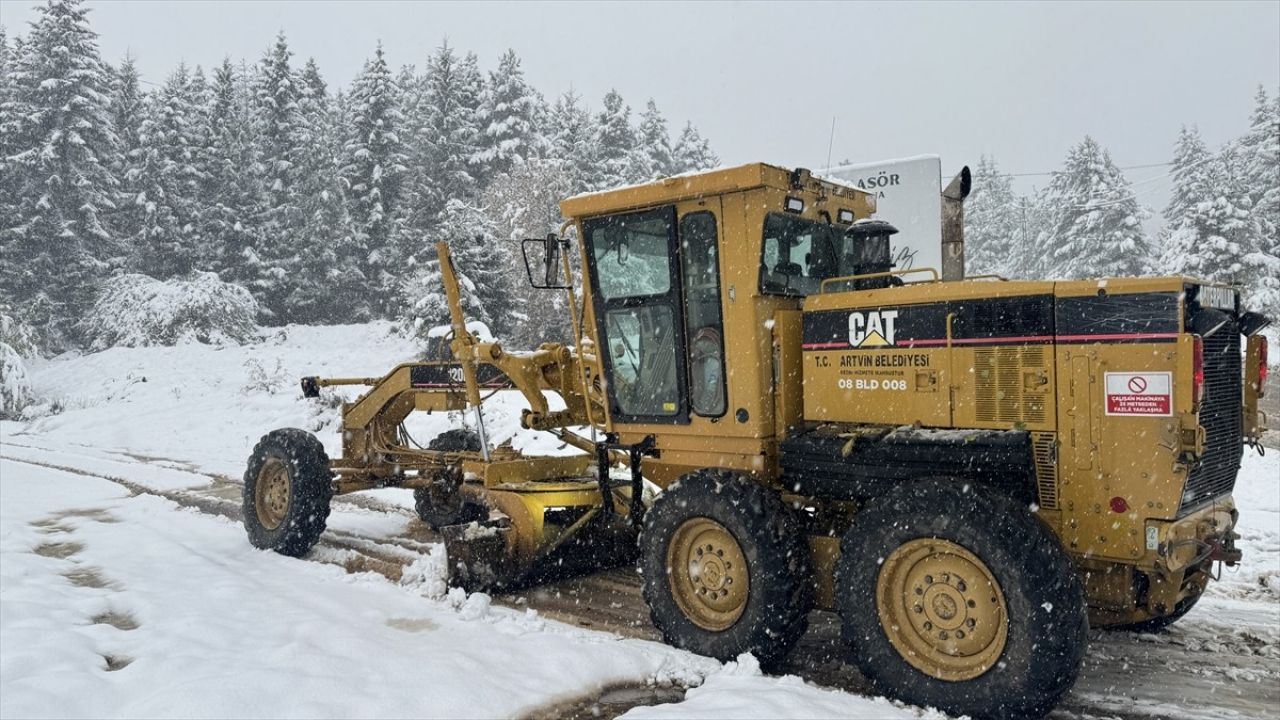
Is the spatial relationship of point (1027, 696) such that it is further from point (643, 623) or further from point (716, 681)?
point (643, 623)

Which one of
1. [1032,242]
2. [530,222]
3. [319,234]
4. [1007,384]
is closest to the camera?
[1007,384]

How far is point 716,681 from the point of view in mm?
5035

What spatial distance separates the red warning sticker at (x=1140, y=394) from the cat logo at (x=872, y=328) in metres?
1.21

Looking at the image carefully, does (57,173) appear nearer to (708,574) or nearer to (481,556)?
(481,556)

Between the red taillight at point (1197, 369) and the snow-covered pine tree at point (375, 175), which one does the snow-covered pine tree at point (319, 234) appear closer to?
the snow-covered pine tree at point (375, 175)

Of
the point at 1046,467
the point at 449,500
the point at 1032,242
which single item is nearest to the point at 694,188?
the point at 1046,467

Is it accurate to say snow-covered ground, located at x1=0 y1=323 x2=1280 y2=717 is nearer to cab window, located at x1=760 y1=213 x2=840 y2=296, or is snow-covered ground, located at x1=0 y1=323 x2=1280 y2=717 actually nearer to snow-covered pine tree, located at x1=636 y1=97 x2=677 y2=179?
cab window, located at x1=760 y1=213 x2=840 y2=296

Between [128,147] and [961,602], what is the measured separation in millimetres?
45884

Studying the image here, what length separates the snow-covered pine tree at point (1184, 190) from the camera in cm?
3519

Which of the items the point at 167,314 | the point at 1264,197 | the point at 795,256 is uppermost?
the point at 1264,197

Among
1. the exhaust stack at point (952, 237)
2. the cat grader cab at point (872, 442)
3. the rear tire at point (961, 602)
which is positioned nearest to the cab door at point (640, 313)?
the cat grader cab at point (872, 442)

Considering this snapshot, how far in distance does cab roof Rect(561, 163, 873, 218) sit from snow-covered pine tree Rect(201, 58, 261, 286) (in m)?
36.9

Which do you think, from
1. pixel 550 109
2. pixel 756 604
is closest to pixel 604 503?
pixel 756 604

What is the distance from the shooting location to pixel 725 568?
553 cm
